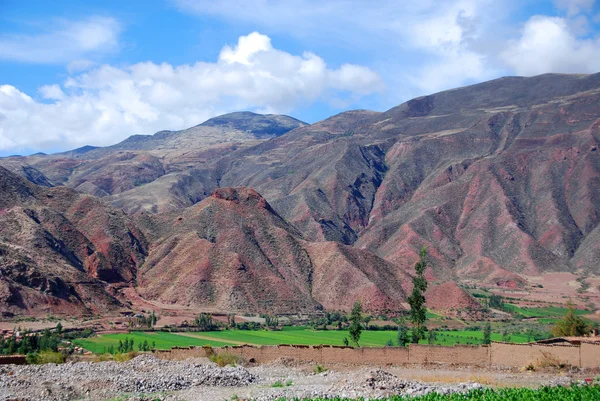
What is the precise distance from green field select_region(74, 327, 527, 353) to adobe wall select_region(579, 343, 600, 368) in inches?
1383

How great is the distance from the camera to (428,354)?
37656 mm

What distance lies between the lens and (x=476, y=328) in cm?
8956

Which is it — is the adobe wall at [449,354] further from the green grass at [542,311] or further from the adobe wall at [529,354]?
the green grass at [542,311]

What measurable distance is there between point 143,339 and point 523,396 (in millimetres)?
51336

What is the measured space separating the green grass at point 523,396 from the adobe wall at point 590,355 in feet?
30.9

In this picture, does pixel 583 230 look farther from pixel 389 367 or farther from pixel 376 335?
pixel 389 367

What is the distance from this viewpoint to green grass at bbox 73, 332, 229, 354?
2422 inches

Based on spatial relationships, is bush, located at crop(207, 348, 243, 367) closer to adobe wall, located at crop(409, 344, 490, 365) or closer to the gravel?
the gravel

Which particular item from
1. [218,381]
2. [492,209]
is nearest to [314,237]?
[492,209]

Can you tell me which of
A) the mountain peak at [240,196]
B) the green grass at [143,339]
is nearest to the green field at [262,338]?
the green grass at [143,339]

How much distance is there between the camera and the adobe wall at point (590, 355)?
107 ft

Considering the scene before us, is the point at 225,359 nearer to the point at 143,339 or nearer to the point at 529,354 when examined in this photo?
the point at 529,354

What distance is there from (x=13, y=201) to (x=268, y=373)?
261ft

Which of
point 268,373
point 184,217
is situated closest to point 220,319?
point 184,217
